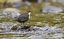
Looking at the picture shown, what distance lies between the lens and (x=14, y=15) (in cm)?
246

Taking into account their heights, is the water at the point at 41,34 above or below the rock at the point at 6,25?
below

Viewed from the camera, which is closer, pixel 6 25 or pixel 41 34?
pixel 41 34

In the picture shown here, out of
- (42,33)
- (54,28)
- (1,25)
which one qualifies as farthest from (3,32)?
(54,28)

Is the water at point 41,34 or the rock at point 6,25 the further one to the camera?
the rock at point 6,25

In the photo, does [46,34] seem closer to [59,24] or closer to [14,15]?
[59,24]

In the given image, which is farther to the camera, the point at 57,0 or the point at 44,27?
the point at 57,0

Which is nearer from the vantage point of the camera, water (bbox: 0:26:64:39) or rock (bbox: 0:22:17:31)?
water (bbox: 0:26:64:39)

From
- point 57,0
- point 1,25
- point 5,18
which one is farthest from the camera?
point 57,0

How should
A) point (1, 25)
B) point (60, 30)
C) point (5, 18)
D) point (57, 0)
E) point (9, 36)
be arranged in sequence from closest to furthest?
1. point (9, 36)
2. point (60, 30)
3. point (1, 25)
4. point (5, 18)
5. point (57, 0)

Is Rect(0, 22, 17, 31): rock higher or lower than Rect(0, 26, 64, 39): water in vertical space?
higher

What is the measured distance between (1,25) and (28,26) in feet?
1.12

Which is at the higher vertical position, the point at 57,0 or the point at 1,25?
the point at 57,0

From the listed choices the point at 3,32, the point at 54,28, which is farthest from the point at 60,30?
the point at 3,32

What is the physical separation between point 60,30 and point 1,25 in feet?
2.36
